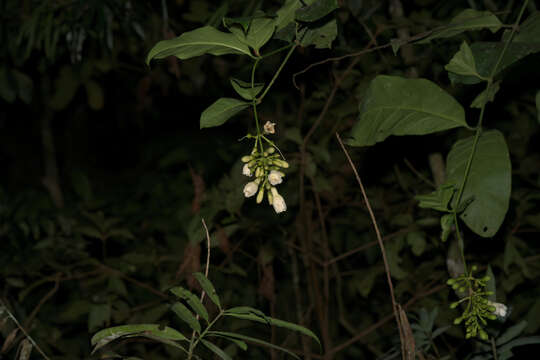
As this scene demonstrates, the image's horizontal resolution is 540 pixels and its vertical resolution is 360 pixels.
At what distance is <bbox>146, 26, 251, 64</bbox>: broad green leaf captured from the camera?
2.01 ft

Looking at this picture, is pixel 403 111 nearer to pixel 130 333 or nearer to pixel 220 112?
pixel 220 112

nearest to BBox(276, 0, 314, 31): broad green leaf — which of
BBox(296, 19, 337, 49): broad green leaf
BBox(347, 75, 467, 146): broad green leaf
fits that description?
BBox(296, 19, 337, 49): broad green leaf

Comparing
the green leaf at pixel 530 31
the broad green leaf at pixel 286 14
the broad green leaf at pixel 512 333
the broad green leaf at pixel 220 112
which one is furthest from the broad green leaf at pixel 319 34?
the broad green leaf at pixel 512 333

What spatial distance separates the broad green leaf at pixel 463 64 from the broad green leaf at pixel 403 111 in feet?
0.11

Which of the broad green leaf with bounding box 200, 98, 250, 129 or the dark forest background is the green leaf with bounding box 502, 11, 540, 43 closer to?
the dark forest background

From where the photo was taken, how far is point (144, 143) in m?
3.37

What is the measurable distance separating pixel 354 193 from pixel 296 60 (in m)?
0.44

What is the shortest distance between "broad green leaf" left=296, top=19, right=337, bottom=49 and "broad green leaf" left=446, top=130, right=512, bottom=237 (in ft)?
0.77

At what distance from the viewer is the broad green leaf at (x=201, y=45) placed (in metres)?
0.61

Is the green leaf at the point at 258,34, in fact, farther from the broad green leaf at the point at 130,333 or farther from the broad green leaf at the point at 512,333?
the broad green leaf at the point at 512,333

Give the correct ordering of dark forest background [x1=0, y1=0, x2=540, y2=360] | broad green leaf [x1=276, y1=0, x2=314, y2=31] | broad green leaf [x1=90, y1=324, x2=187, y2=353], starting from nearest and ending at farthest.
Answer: broad green leaf [x1=90, y1=324, x2=187, y2=353] → broad green leaf [x1=276, y1=0, x2=314, y2=31] → dark forest background [x1=0, y1=0, x2=540, y2=360]

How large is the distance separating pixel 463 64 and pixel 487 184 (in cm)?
16

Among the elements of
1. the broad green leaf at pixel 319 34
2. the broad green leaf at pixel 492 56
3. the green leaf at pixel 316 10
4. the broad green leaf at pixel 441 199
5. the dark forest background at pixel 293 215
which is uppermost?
the green leaf at pixel 316 10

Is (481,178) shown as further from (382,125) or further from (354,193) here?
(354,193)
